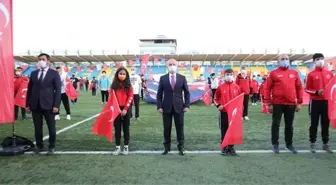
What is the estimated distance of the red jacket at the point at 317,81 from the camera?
19.0ft

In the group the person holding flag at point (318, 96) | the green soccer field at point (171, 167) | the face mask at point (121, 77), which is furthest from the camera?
the person holding flag at point (318, 96)

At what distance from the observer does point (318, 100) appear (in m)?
5.84

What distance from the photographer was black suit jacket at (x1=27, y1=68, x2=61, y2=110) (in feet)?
18.3

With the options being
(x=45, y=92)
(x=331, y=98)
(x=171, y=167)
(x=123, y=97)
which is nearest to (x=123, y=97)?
(x=123, y=97)

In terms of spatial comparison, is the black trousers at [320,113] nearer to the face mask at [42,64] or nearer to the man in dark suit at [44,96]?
the man in dark suit at [44,96]

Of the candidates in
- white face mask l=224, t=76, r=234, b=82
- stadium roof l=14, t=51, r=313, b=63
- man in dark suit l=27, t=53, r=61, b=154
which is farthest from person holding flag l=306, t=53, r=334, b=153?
stadium roof l=14, t=51, r=313, b=63

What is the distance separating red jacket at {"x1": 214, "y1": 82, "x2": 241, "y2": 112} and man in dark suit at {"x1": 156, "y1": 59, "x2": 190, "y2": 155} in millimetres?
587

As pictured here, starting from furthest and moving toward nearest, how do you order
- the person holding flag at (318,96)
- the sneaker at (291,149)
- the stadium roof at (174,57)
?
the stadium roof at (174,57) < the person holding flag at (318,96) < the sneaker at (291,149)

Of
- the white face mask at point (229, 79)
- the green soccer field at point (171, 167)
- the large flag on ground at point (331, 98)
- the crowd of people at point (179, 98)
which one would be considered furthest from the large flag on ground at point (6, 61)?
the large flag on ground at point (331, 98)

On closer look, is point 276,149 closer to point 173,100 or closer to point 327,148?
point 327,148

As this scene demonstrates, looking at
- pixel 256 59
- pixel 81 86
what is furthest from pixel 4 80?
pixel 256 59

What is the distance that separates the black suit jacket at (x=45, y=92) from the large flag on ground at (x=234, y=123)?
305 centimetres

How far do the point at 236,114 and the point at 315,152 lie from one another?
1.55 meters

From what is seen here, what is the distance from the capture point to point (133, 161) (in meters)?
5.04
